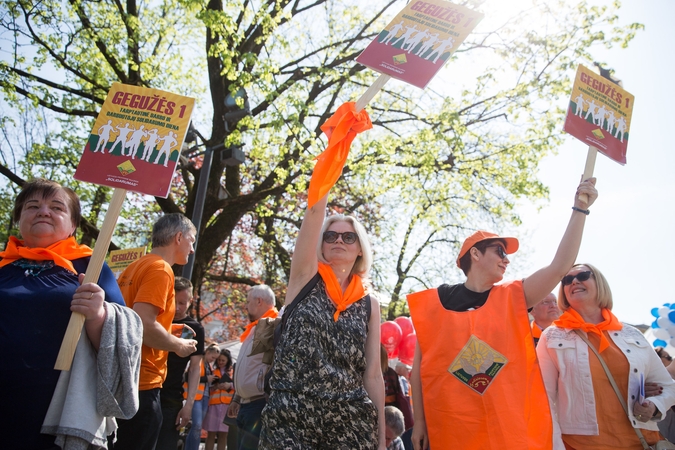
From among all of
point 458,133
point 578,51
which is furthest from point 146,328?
point 578,51

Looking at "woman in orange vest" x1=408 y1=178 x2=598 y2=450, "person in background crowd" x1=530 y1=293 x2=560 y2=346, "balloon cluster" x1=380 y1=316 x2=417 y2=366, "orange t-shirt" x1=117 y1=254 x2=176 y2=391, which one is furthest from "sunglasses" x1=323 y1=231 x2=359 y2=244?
"balloon cluster" x1=380 y1=316 x2=417 y2=366

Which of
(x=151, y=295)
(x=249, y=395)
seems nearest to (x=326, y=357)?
(x=151, y=295)

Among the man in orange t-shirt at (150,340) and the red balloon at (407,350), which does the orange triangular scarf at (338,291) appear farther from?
the red balloon at (407,350)

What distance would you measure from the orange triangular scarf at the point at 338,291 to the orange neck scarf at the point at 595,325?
1.48 metres

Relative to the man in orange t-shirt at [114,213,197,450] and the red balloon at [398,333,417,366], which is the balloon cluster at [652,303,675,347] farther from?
the man in orange t-shirt at [114,213,197,450]

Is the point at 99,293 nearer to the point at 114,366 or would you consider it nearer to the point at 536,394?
the point at 114,366

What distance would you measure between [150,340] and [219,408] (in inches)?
234

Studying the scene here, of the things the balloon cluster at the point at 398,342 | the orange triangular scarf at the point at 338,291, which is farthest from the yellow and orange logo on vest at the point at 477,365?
the balloon cluster at the point at 398,342

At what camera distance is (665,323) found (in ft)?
16.5

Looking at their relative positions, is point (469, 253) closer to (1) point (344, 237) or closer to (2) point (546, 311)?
(1) point (344, 237)

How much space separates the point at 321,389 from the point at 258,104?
33.3ft

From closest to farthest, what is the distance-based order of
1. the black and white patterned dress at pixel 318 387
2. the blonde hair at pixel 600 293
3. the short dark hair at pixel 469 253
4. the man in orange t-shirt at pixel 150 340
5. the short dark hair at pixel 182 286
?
the black and white patterned dress at pixel 318 387 < the man in orange t-shirt at pixel 150 340 < the short dark hair at pixel 469 253 < the blonde hair at pixel 600 293 < the short dark hair at pixel 182 286

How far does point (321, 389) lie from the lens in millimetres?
2586

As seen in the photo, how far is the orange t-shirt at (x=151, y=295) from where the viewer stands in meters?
3.29
